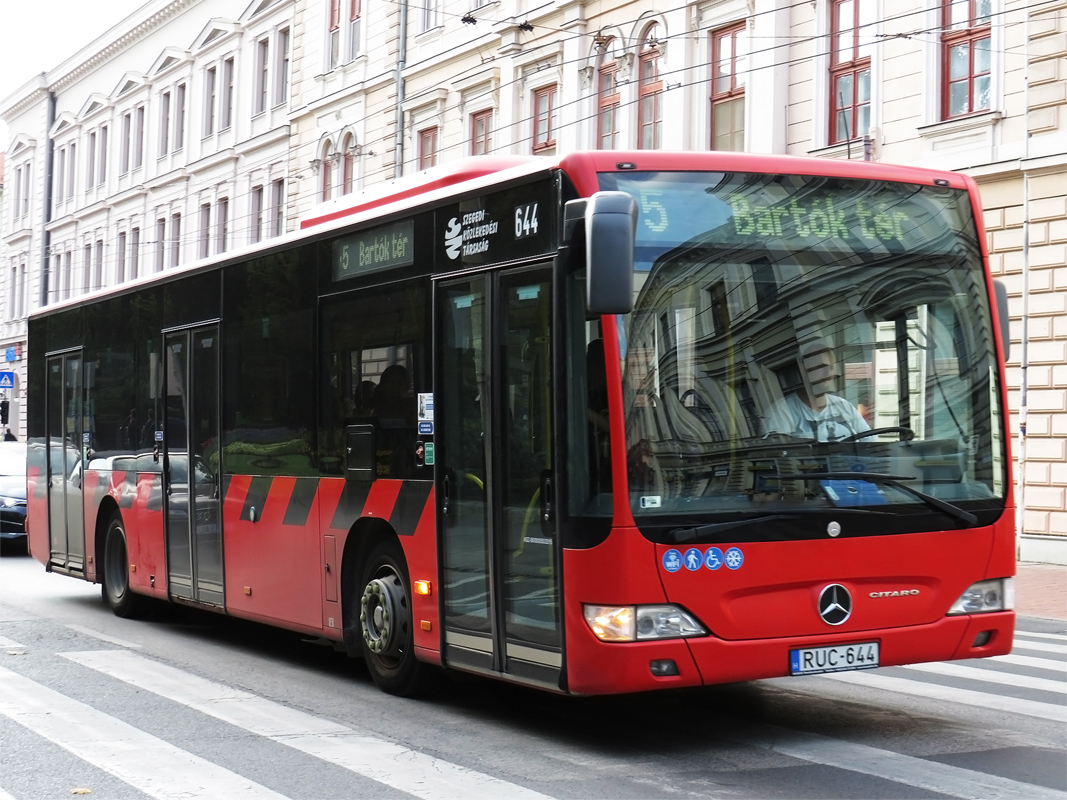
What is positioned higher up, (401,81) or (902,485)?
(401,81)

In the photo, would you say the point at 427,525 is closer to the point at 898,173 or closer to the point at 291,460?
the point at 291,460

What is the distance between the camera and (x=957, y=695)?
8930 millimetres

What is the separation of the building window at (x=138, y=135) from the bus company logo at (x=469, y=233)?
4647 centimetres

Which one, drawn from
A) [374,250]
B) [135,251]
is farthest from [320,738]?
[135,251]

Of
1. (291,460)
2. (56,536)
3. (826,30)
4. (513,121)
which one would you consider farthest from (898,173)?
(513,121)

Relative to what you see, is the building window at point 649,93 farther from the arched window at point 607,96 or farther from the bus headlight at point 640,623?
the bus headlight at point 640,623

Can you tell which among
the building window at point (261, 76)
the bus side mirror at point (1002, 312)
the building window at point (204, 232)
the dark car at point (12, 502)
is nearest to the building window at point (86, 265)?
the building window at point (204, 232)

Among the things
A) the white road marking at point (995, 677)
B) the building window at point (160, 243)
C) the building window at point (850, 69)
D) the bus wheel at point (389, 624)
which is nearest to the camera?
the bus wheel at point (389, 624)

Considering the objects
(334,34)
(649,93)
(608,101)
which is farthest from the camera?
(334,34)

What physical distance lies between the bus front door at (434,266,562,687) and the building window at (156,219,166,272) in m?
43.1

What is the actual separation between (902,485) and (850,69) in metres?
17.0

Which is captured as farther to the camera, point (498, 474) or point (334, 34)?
point (334, 34)

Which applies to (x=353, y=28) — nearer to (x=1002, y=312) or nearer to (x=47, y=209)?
(x=47, y=209)

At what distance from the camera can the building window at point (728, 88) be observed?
25422mm
